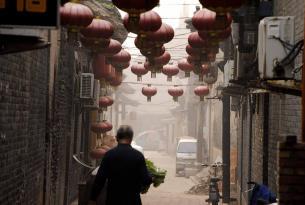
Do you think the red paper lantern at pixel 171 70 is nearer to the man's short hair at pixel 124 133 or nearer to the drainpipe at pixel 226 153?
the drainpipe at pixel 226 153

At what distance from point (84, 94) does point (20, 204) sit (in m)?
9.40

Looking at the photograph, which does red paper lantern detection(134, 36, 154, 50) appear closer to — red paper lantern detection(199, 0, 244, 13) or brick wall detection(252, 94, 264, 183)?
brick wall detection(252, 94, 264, 183)

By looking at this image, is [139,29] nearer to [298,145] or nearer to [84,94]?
[298,145]

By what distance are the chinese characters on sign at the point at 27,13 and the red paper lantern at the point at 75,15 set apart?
5658 mm

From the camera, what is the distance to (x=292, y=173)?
6.36m

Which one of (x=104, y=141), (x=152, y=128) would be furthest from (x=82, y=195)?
(x=152, y=128)

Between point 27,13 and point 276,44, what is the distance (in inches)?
162

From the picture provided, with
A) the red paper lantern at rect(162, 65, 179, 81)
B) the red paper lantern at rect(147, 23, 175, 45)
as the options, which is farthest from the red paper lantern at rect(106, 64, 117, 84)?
the red paper lantern at rect(147, 23, 175, 45)

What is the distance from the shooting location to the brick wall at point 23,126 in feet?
27.8

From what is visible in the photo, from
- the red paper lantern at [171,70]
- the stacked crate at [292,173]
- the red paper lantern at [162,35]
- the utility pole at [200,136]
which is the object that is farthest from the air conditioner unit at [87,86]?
the utility pole at [200,136]

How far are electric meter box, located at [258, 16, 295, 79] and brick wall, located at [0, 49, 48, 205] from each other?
3.37 m

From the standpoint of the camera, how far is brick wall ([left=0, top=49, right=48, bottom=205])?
8.47 meters

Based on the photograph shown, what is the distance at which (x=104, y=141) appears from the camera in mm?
27688

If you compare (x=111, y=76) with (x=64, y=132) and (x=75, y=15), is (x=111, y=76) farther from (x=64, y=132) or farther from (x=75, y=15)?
(x=75, y=15)
